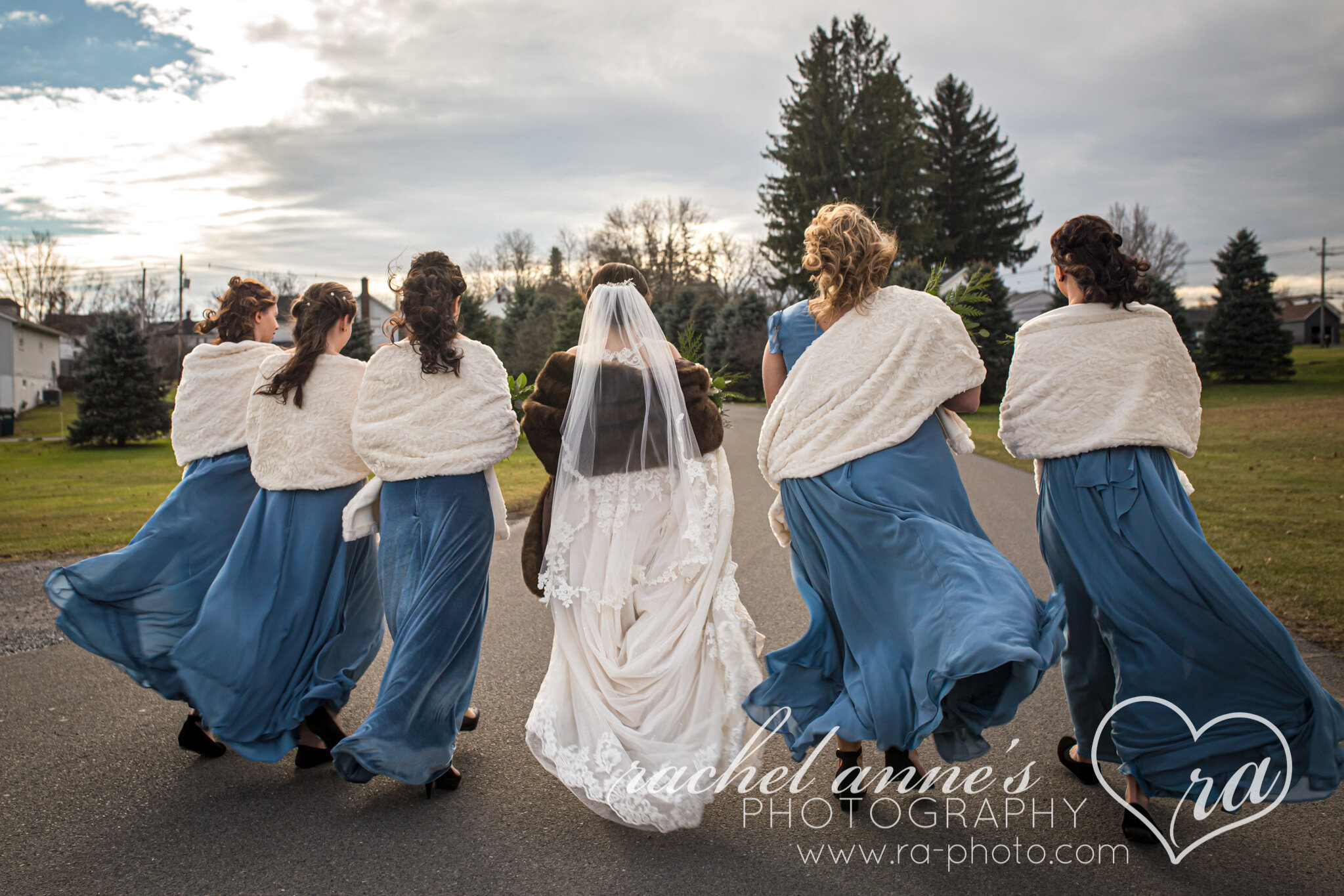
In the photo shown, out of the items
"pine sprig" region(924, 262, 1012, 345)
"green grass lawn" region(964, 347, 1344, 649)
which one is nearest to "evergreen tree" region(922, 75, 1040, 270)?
"green grass lawn" region(964, 347, 1344, 649)

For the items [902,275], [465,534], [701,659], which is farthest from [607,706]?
[902,275]

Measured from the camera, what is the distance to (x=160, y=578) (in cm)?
430

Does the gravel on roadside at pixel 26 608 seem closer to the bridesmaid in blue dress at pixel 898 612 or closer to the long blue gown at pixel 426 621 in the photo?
the long blue gown at pixel 426 621

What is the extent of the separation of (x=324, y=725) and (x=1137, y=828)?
11.5 feet

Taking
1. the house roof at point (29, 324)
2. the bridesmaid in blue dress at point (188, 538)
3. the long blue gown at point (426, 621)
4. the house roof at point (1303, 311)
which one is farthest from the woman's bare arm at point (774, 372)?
the house roof at point (1303, 311)

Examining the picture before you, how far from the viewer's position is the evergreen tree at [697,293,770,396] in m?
38.3

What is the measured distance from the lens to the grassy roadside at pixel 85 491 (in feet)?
33.5

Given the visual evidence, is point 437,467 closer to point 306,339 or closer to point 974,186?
point 306,339

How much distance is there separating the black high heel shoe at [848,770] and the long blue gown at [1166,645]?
0.97m

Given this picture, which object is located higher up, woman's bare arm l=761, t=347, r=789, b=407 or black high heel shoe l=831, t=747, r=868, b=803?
woman's bare arm l=761, t=347, r=789, b=407

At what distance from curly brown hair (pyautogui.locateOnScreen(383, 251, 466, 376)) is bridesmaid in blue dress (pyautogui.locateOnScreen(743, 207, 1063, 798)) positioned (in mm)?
1521

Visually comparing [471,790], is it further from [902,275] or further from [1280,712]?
[902,275]

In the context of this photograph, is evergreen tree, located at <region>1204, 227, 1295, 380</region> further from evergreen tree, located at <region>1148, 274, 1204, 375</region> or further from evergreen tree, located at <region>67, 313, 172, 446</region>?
evergreen tree, located at <region>67, 313, 172, 446</region>

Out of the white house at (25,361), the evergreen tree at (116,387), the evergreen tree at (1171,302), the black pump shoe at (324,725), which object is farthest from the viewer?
the white house at (25,361)
